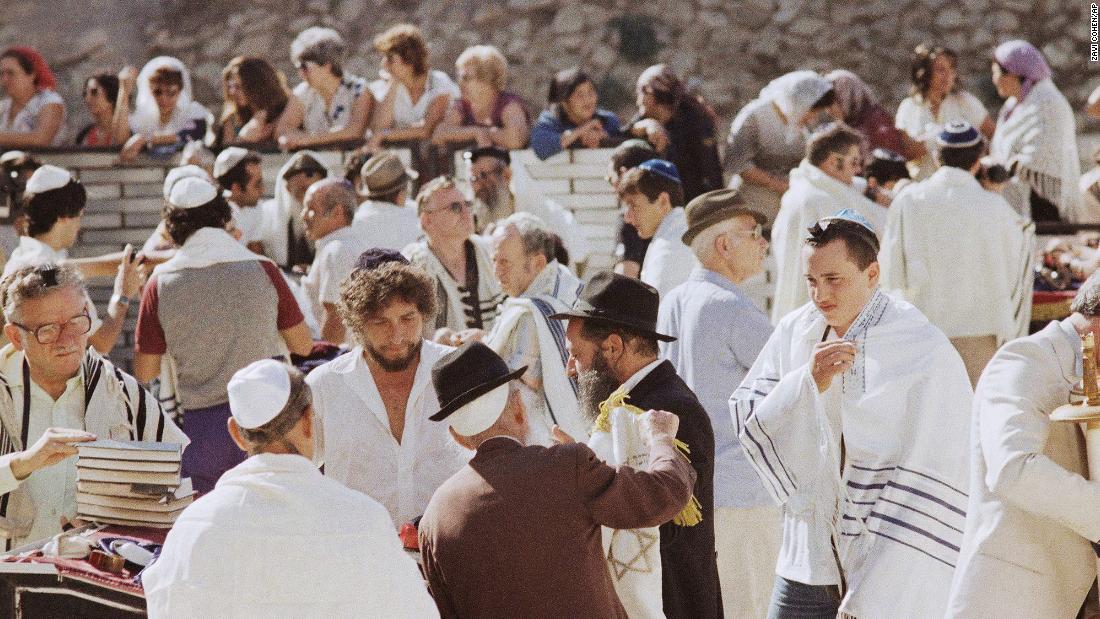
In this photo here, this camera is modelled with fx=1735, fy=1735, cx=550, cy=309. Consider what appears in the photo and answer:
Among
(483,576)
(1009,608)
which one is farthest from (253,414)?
(1009,608)

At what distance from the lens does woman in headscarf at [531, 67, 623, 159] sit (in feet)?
35.9

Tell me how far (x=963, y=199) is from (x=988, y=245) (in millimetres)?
275

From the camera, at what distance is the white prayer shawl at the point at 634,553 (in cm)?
460

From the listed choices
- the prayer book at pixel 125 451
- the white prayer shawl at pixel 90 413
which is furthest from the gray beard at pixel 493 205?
the prayer book at pixel 125 451

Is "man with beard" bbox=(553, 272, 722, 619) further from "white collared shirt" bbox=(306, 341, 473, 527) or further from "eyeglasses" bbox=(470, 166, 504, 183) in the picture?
"eyeglasses" bbox=(470, 166, 504, 183)

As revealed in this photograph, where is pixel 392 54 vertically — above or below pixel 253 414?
above

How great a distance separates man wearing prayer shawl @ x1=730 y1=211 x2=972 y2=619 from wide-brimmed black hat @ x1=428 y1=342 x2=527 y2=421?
908 millimetres

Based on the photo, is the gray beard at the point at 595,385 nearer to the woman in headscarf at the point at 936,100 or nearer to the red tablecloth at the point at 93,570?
the red tablecloth at the point at 93,570

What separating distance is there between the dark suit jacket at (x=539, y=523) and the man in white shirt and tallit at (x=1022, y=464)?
31.6 inches

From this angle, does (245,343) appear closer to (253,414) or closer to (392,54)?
(253,414)

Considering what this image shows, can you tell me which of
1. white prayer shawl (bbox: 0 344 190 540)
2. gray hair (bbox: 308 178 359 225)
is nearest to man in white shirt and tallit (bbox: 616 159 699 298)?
gray hair (bbox: 308 178 359 225)

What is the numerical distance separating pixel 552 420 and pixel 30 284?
6.48 feet

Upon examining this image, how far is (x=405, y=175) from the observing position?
887 centimetres

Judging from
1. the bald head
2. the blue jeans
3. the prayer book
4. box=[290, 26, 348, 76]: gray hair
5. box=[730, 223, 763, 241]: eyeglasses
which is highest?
box=[290, 26, 348, 76]: gray hair
